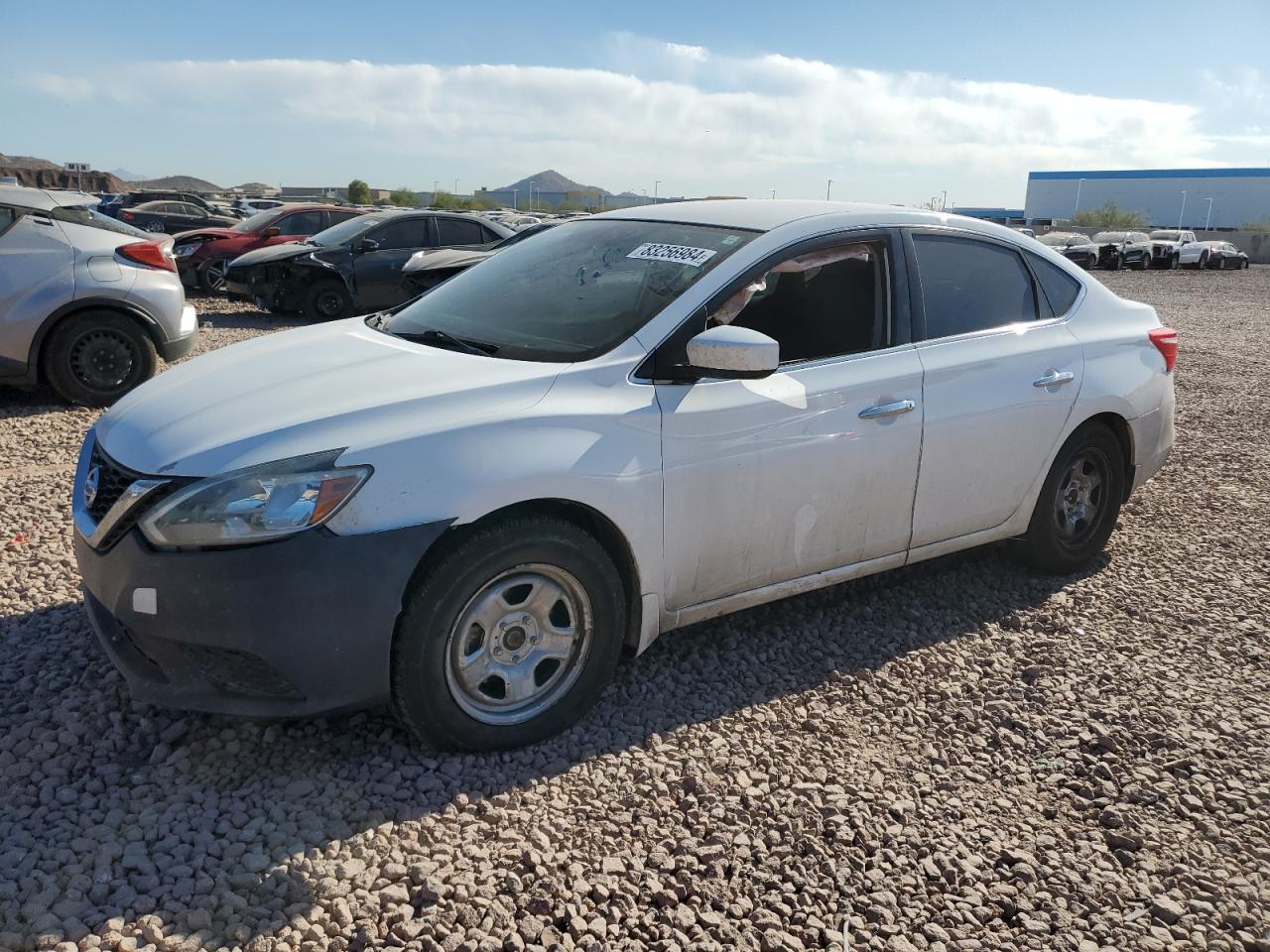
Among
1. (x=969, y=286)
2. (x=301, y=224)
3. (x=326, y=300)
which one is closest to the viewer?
(x=969, y=286)

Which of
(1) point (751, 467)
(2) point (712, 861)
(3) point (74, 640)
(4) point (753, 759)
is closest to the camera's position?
(2) point (712, 861)

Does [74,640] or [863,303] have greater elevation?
[863,303]

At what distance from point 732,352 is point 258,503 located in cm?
149

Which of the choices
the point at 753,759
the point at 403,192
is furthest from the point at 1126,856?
the point at 403,192

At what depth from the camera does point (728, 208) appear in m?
4.20

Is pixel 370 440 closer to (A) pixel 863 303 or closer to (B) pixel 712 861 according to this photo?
(B) pixel 712 861

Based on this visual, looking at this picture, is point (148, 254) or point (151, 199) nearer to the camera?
point (148, 254)

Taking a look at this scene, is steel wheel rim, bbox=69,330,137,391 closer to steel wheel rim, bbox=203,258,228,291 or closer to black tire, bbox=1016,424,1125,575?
black tire, bbox=1016,424,1125,575

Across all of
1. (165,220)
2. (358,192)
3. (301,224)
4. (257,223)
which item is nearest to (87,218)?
(257,223)

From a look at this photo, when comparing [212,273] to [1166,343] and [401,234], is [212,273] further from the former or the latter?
[1166,343]

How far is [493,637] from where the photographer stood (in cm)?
310

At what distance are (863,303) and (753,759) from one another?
1833 millimetres

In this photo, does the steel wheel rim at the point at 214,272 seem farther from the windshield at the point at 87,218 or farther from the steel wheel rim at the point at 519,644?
the steel wheel rim at the point at 519,644

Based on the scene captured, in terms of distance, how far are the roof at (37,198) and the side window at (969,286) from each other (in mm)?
6591
